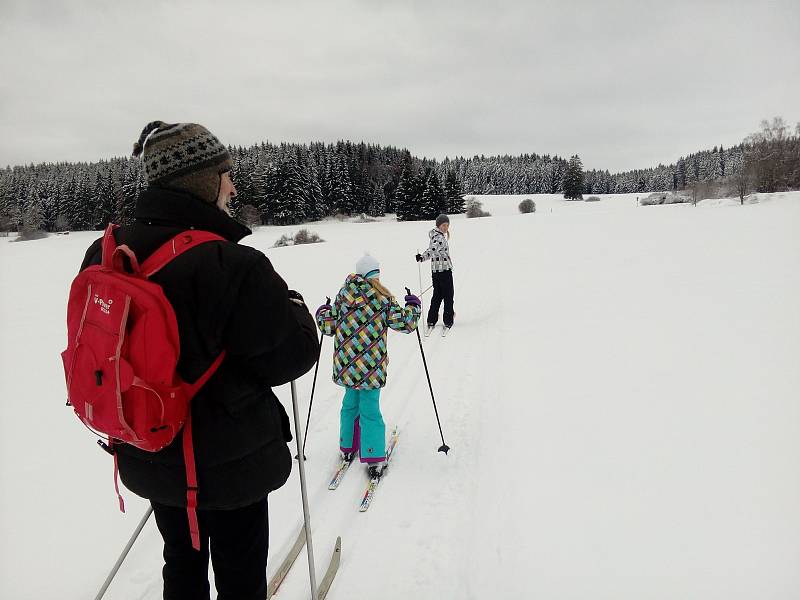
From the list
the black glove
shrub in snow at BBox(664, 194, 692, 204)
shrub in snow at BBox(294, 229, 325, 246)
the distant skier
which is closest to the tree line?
shrub in snow at BBox(664, 194, 692, 204)

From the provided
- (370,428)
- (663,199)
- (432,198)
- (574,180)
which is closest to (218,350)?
(370,428)

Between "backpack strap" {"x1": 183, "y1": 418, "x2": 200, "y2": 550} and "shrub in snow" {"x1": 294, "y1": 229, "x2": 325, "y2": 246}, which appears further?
"shrub in snow" {"x1": 294, "y1": 229, "x2": 325, "y2": 246}

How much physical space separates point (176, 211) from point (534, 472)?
338 centimetres

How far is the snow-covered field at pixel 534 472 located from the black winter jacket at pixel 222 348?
5.01ft

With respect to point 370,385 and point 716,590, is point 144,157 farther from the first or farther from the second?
point 716,590

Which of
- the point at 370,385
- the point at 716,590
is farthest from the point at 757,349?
the point at 370,385

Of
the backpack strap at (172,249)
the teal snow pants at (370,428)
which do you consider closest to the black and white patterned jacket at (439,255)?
the teal snow pants at (370,428)

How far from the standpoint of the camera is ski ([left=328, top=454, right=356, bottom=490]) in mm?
3609

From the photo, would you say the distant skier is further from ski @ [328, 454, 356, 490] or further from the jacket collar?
the jacket collar

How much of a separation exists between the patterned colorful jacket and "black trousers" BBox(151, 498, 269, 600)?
183cm

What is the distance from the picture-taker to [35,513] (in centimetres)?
318

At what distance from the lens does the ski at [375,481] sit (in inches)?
133

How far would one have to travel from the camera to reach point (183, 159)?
150 centimetres

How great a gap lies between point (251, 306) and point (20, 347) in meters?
6.97
